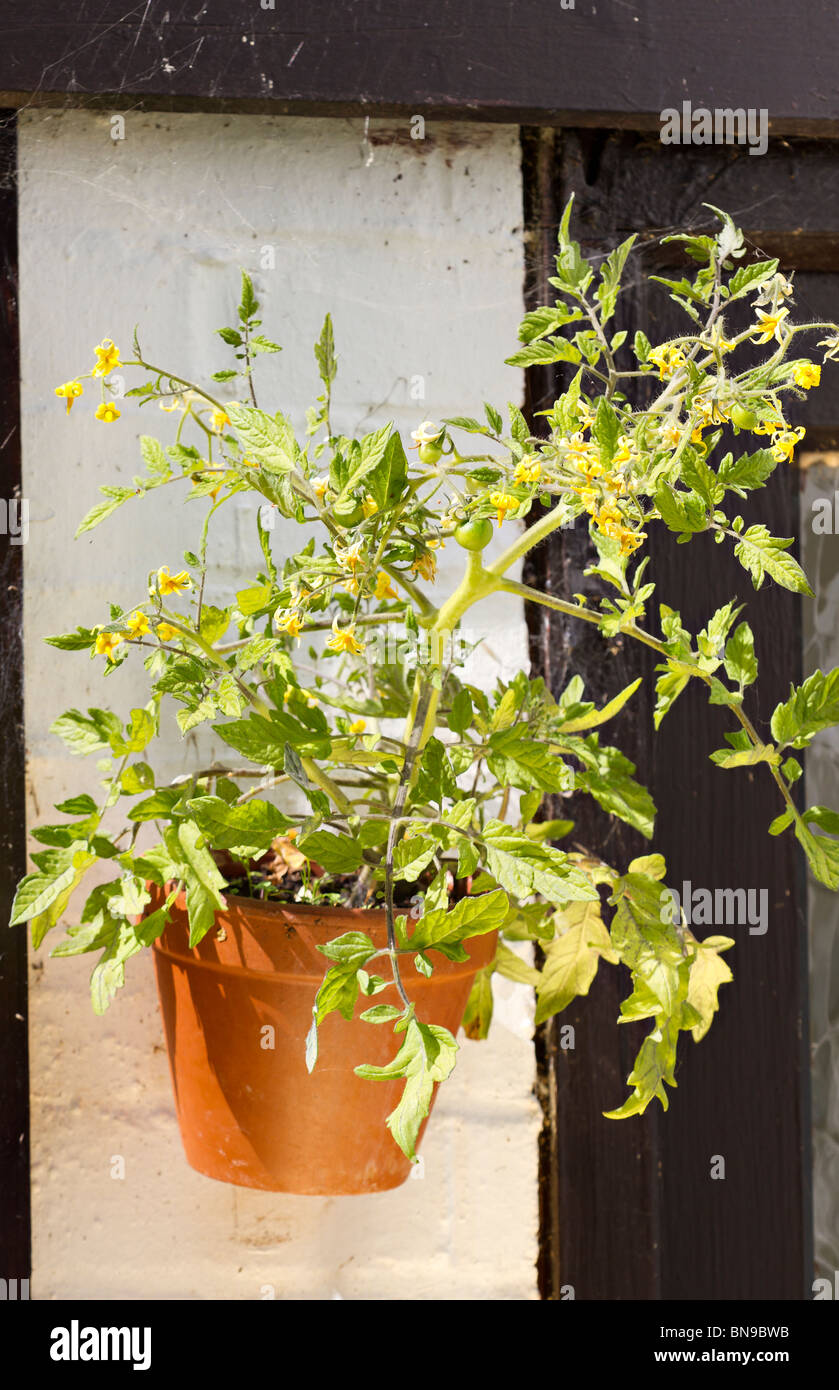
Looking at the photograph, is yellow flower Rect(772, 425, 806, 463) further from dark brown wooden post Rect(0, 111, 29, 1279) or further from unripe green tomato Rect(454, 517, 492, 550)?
dark brown wooden post Rect(0, 111, 29, 1279)

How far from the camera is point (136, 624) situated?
26.9 inches

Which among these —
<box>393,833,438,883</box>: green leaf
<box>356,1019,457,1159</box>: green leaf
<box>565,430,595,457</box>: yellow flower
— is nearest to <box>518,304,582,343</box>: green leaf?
<box>565,430,595,457</box>: yellow flower

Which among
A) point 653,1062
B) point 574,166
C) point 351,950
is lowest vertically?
point 653,1062

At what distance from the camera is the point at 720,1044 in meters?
1.14

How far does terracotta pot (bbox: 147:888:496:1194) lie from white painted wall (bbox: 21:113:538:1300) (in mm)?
206

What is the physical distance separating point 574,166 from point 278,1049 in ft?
2.89

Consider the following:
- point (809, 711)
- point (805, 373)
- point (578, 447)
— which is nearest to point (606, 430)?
point (578, 447)

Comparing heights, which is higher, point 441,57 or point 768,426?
point 441,57

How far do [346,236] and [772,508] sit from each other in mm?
521

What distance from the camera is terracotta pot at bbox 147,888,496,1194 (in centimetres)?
79

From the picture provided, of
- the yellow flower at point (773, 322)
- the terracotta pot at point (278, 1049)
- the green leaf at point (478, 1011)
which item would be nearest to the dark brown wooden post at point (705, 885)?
the green leaf at point (478, 1011)

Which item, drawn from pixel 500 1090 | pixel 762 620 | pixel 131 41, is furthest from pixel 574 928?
pixel 131 41

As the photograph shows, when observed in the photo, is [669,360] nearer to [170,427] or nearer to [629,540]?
[629,540]

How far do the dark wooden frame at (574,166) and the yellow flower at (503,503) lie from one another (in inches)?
17.4
